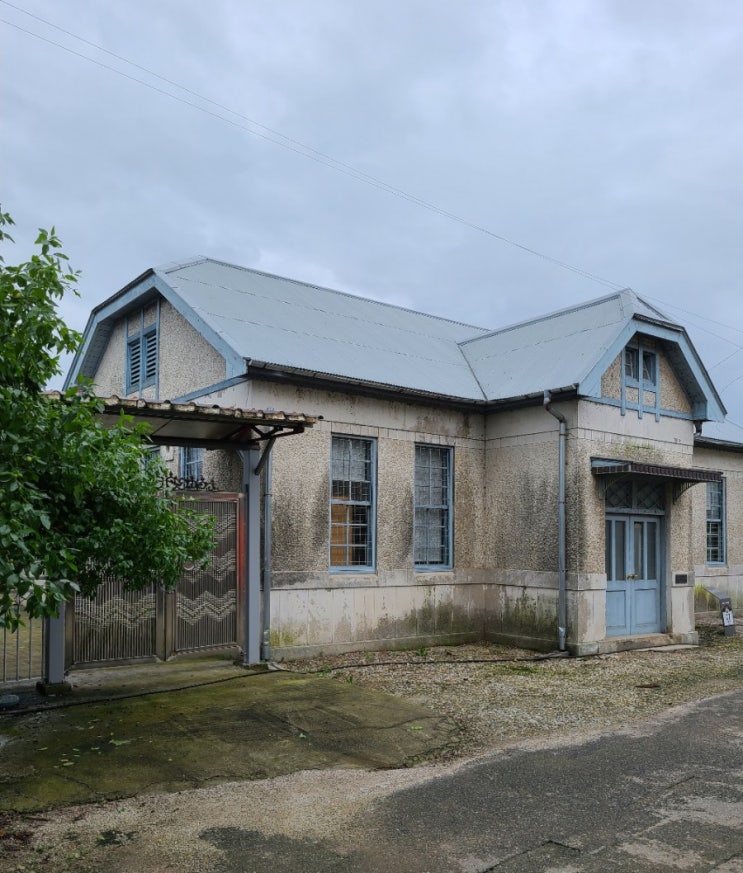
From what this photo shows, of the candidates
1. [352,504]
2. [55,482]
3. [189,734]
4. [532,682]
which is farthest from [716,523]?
[55,482]

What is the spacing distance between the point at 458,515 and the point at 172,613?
521 cm

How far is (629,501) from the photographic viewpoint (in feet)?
42.6

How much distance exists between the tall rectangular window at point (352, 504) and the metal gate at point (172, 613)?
193 cm

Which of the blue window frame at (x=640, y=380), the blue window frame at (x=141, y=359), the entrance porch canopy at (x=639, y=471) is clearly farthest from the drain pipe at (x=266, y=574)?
the blue window frame at (x=640, y=380)

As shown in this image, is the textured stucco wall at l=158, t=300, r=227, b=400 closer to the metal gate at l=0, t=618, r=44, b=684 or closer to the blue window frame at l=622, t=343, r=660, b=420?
the metal gate at l=0, t=618, r=44, b=684

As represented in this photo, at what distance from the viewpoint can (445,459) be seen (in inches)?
507

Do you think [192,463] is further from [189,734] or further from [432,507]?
[189,734]

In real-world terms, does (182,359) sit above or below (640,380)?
above

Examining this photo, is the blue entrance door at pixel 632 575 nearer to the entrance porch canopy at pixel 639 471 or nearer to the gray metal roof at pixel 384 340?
the entrance porch canopy at pixel 639 471

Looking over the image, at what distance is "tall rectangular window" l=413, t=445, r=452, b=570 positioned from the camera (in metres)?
12.4

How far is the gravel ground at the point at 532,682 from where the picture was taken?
7785 mm

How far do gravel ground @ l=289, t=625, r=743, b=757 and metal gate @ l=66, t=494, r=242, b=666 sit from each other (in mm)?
1303

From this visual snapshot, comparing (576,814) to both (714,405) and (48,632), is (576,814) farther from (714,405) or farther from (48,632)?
(714,405)

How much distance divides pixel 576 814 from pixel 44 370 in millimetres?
4337
